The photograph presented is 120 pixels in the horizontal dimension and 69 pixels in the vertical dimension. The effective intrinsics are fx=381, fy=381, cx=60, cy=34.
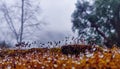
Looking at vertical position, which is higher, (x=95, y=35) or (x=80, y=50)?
(x=80, y=50)

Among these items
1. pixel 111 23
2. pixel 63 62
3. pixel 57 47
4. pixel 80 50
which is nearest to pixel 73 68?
pixel 63 62

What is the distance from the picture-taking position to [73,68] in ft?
17.2

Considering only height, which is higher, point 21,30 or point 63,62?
point 63,62

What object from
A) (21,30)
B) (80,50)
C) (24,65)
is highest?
(24,65)

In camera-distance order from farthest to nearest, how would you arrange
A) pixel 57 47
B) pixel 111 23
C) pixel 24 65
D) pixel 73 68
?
pixel 111 23 < pixel 57 47 < pixel 24 65 < pixel 73 68

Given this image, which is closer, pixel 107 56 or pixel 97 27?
pixel 107 56

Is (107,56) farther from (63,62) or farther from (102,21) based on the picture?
(102,21)

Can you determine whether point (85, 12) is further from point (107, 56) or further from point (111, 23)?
point (107, 56)

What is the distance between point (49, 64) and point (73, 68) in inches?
31.6

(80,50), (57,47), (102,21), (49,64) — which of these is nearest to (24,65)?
(49,64)

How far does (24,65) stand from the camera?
616 cm

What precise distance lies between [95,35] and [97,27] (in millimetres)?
608

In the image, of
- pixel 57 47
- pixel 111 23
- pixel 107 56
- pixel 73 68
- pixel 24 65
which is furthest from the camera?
pixel 111 23

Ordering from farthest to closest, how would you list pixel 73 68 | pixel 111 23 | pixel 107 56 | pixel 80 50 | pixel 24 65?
1. pixel 111 23
2. pixel 80 50
3. pixel 24 65
4. pixel 107 56
5. pixel 73 68
